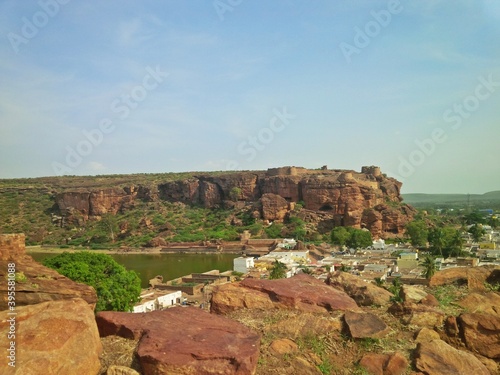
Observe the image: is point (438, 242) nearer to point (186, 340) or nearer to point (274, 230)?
point (274, 230)

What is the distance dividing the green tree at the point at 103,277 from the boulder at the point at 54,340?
39.0 feet

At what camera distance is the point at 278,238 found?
2087 inches

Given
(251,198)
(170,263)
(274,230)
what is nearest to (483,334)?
(170,263)

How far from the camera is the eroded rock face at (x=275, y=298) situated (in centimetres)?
652

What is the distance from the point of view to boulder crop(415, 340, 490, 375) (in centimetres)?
497

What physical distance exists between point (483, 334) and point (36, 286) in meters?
6.21

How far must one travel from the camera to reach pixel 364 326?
5.79 m

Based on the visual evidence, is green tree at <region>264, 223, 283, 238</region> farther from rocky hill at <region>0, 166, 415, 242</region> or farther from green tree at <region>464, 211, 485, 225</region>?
green tree at <region>464, 211, 485, 225</region>

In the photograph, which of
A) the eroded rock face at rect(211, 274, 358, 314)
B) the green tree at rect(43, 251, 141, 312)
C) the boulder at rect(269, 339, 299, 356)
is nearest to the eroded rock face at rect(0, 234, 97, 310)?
the eroded rock face at rect(211, 274, 358, 314)

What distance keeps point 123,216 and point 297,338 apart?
65.6 metres

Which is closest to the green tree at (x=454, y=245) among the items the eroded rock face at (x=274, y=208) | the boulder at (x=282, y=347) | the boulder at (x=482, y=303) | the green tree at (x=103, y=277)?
the eroded rock face at (x=274, y=208)

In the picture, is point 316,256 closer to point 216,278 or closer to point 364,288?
point 216,278

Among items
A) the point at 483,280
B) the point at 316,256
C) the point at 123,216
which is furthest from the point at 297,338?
the point at 123,216

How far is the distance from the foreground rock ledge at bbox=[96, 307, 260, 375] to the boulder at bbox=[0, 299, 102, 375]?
50cm
